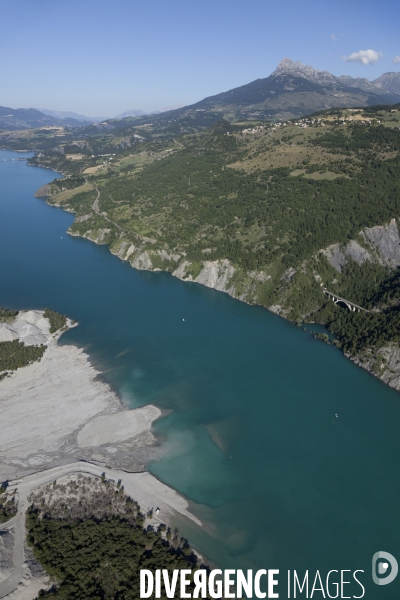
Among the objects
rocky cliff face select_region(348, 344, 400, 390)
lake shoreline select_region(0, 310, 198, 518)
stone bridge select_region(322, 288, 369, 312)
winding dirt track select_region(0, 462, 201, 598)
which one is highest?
stone bridge select_region(322, 288, 369, 312)

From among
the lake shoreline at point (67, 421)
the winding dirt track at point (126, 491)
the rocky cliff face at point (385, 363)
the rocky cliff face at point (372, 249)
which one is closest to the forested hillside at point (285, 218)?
the rocky cliff face at point (372, 249)

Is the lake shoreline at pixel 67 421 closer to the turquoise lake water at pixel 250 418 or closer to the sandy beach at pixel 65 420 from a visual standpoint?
the sandy beach at pixel 65 420

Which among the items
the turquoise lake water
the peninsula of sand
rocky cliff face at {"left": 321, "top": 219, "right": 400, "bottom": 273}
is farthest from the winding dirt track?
rocky cliff face at {"left": 321, "top": 219, "right": 400, "bottom": 273}

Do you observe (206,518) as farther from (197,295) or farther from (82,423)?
(197,295)

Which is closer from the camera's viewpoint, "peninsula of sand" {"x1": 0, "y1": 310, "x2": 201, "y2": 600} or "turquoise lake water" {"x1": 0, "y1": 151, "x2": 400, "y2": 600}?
"peninsula of sand" {"x1": 0, "y1": 310, "x2": 201, "y2": 600}

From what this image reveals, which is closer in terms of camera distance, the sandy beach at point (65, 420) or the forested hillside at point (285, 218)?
the sandy beach at point (65, 420)

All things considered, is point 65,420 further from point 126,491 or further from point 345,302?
point 345,302

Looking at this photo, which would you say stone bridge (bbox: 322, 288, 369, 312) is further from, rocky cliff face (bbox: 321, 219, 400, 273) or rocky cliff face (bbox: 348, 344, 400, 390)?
rocky cliff face (bbox: 348, 344, 400, 390)
